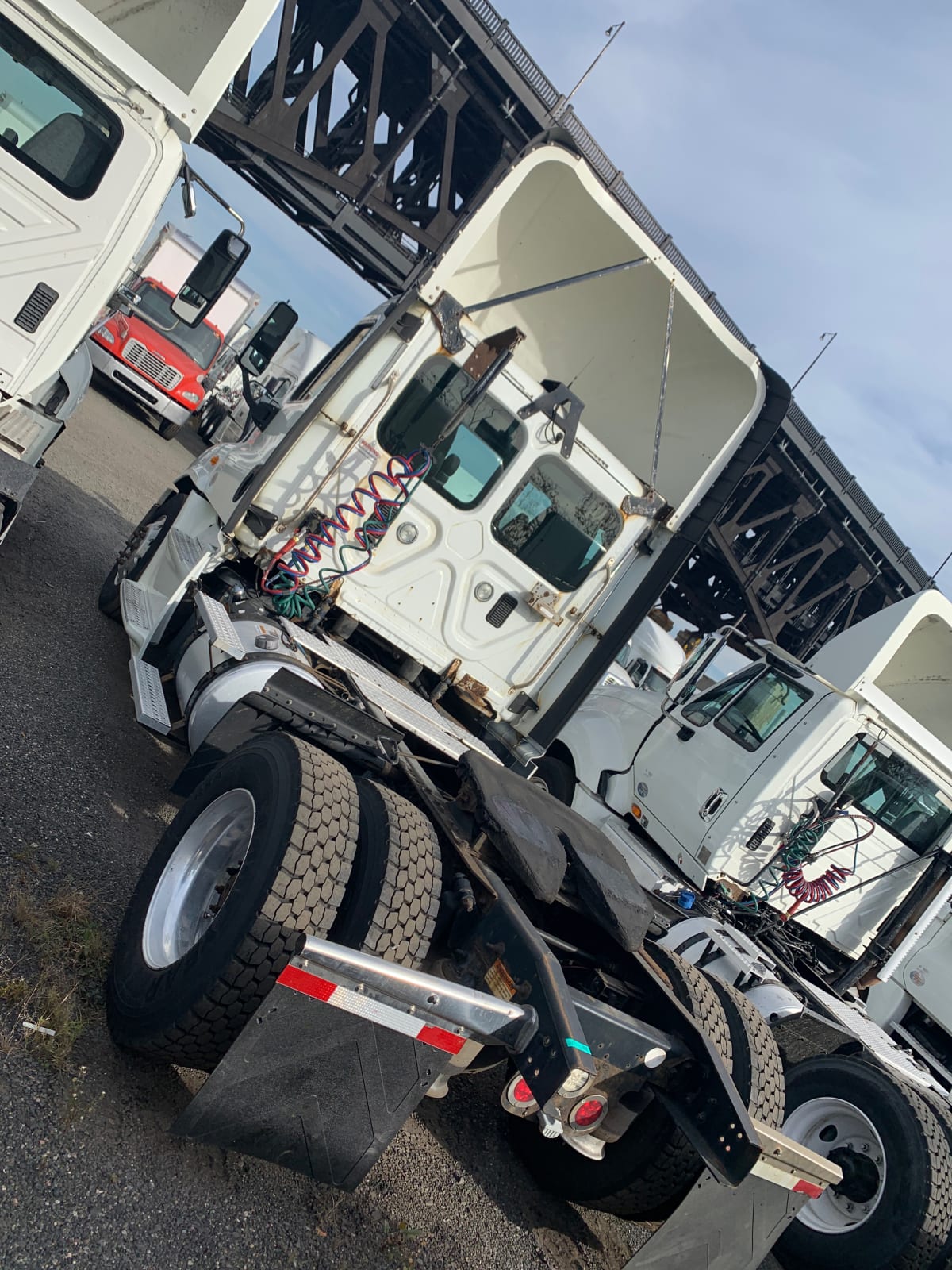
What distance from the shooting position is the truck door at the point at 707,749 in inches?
254

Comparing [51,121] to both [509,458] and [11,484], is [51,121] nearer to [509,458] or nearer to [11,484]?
[11,484]

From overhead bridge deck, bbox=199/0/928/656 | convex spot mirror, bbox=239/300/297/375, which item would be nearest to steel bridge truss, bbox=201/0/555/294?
overhead bridge deck, bbox=199/0/928/656

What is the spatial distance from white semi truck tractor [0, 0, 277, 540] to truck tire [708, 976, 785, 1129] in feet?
13.1

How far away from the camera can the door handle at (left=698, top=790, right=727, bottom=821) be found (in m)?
6.48

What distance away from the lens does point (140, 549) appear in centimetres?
610

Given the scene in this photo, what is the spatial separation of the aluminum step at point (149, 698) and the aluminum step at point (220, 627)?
1.51 feet

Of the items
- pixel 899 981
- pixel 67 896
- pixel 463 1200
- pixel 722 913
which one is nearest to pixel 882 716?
pixel 722 913

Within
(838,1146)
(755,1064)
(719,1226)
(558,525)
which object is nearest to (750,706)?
(558,525)

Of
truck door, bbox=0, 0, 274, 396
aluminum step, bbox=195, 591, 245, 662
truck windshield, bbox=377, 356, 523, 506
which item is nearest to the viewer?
aluminum step, bbox=195, 591, 245, 662

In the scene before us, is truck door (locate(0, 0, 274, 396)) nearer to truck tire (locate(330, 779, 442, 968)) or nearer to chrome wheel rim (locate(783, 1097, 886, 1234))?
truck tire (locate(330, 779, 442, 968))

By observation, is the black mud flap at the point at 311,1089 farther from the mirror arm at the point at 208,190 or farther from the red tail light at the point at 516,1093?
the mirror arm at the point at 208,190

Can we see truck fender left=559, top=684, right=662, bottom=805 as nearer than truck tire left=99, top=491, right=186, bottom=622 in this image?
No

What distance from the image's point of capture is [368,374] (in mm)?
5215

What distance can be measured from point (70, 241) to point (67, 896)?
3.31 metres
